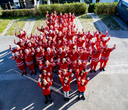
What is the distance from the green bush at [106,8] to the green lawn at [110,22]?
102 cm

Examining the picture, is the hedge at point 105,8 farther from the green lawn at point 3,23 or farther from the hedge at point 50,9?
the green lawn at point 3,23

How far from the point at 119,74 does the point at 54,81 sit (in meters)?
3.72

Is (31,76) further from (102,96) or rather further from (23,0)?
(23,0)

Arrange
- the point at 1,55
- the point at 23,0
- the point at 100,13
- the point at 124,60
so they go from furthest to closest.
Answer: the point at 23,0, the point at 100,13, the point at 1,55, the point at 124,60

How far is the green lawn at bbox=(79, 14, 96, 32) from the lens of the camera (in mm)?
11609

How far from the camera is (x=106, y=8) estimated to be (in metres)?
14.3

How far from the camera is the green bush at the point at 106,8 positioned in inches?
557

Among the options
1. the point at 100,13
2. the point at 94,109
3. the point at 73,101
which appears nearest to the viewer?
the point at 94,109

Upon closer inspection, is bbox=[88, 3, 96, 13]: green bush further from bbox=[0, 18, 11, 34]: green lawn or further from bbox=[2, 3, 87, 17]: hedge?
bbox=[0, 18, 11, 34]: green lawn

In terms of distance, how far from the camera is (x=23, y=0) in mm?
16938

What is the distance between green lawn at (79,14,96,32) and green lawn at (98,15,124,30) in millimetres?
1523

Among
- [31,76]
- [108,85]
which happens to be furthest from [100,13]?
[31,76]

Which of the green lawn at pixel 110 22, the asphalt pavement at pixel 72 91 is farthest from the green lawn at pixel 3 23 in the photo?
the green lawn at pixel 110 22

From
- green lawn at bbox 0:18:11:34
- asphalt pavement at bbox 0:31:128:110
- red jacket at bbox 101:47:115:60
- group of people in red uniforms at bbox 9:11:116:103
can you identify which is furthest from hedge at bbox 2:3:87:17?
red jacket at bbox 101:47:115:60
